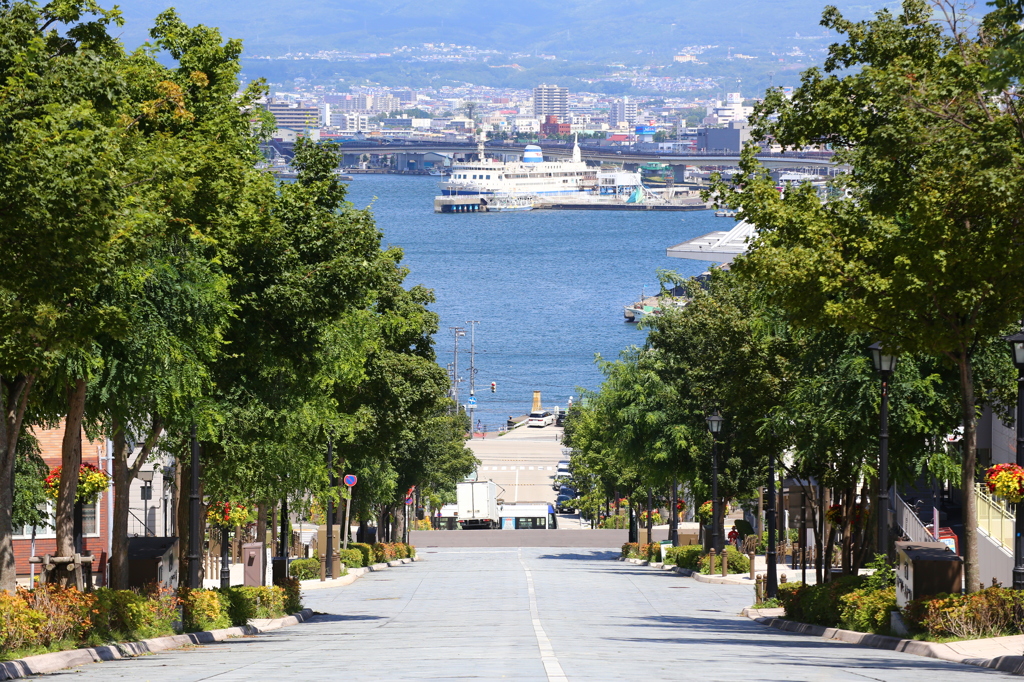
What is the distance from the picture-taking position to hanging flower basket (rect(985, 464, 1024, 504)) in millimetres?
20094

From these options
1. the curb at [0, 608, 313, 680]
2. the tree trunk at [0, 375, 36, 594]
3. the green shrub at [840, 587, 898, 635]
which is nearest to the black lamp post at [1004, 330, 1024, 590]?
the green shrub at [840, 587, 898, 635]

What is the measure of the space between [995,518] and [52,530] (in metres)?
27.2

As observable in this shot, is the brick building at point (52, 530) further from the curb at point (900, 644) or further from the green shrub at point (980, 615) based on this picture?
the green shrub at point (980, 615)

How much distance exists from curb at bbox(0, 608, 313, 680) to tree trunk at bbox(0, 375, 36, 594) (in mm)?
1273

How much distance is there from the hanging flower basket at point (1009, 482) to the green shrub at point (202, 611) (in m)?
13.0

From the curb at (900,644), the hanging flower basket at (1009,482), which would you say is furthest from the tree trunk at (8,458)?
the hanging flower basket at (1009,482)

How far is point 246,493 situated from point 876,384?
41.5 feet

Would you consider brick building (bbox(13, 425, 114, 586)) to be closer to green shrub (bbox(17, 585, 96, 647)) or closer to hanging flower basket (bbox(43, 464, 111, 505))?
hanging flower basket (bbox(43, 464, 111, 505))

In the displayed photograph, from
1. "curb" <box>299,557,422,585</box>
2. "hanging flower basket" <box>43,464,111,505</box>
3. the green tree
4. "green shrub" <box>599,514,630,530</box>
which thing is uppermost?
the green tree

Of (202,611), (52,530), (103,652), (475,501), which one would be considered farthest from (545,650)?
(475,501)

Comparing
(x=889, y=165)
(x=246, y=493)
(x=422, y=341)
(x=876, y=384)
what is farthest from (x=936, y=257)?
(x=422, y=341)

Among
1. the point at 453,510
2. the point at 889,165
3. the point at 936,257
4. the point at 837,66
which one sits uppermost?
the point at 837,66

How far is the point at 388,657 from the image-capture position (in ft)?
56.5

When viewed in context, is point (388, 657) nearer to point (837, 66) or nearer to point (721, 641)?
point (721, 641)
